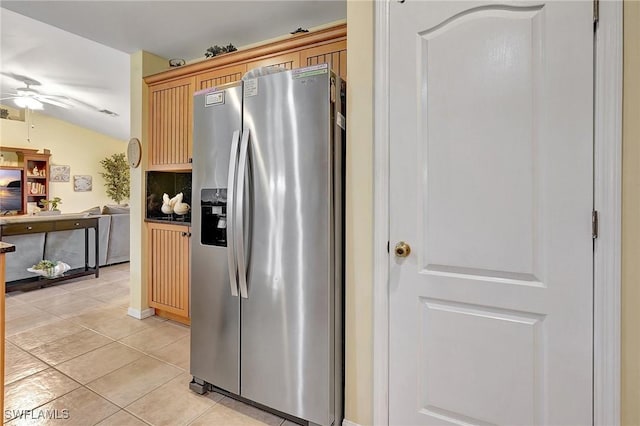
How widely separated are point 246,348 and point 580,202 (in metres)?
1.64

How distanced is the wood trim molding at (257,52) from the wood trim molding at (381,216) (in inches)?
28.9

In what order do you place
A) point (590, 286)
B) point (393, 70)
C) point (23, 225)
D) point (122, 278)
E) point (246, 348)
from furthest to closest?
point (122, 278) < point (23, 225) < point (246, 348) < point (393, 70) < point (590, 286)

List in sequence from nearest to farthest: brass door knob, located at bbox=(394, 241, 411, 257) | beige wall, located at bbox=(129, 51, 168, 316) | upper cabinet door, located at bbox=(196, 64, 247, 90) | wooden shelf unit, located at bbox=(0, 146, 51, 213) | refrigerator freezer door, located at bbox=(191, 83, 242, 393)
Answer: brass door knob, located at bbox=(394, 241, 411, 257), refrigerator freezer door, located at bbox=(191, 83, 242, 393), upper cabinet door, located at bbox=(196, 64, 247, 90), beige wall, located at bbox=(129, 51, 168, 316), wooden shelf unit, located at bbox=(0, 146, 51, 213)

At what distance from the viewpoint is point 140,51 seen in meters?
3.15

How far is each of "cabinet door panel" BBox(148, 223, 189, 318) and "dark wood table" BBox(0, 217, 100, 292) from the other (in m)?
1.87

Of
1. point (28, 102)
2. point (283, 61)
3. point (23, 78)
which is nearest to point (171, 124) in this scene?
point (283, 61)

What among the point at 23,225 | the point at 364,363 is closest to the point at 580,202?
the point at 364,363

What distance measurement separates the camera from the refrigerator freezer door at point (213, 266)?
72.7 inches

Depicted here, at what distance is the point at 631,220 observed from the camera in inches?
45.9

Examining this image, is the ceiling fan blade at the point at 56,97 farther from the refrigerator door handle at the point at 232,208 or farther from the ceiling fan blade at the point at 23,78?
the refrigerator door handle at the point at 232,208

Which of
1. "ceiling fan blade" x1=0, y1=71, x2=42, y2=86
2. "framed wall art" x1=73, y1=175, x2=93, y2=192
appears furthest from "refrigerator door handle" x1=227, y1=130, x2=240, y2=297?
"framed wall art" x1=73, y1=175, x2=93, y2=192

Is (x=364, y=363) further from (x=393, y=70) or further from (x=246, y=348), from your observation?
(x=393, y=70)

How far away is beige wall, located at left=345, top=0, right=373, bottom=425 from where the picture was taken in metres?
1.58

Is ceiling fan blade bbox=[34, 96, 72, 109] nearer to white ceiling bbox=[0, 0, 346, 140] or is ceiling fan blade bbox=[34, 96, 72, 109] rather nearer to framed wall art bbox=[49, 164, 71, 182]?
white ceiling bbox=[0, 0, 346, 140]
